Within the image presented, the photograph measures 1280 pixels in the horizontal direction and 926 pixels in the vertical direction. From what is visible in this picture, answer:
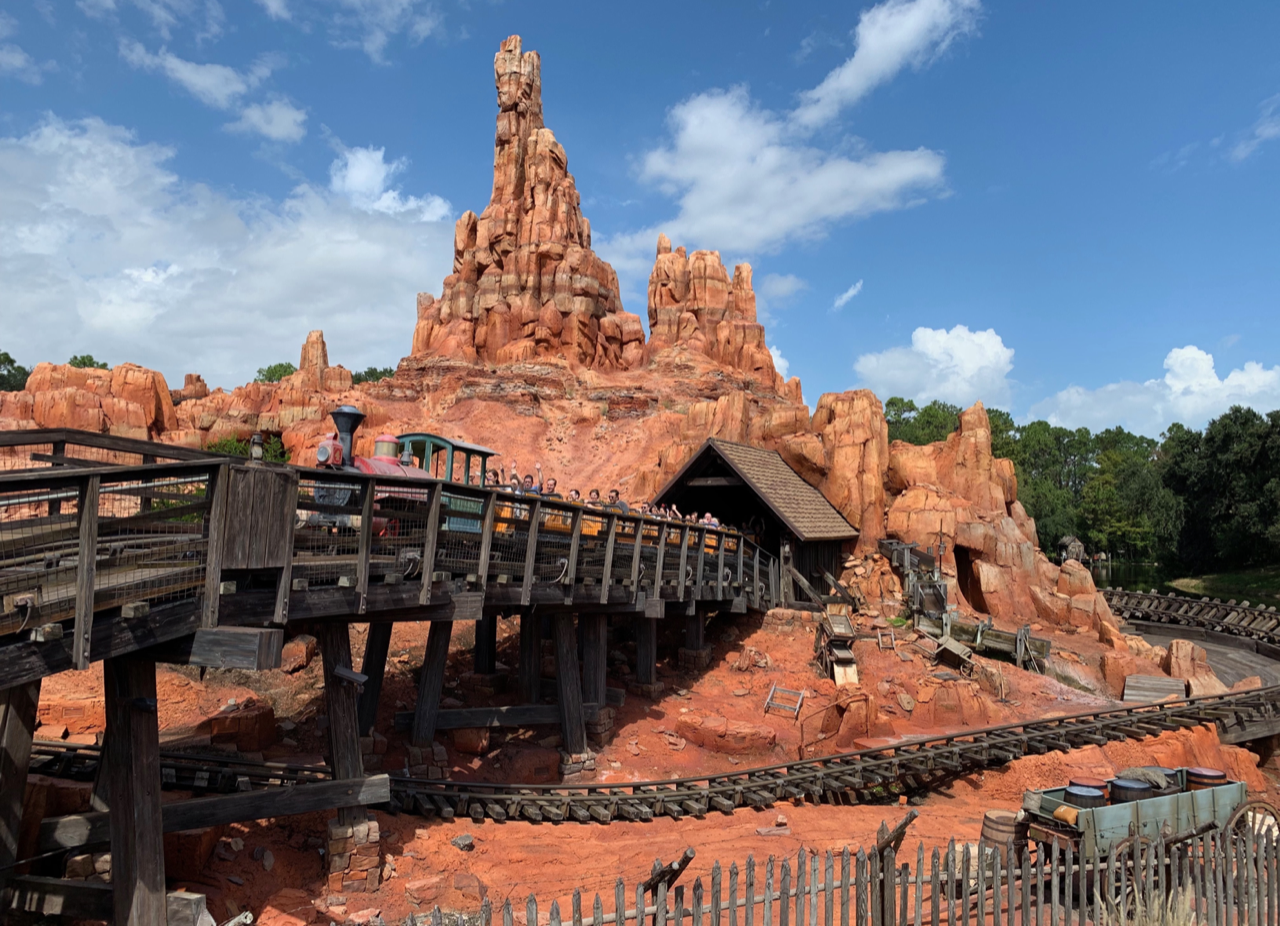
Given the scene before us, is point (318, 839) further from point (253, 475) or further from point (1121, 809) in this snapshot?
point (1121, 809)

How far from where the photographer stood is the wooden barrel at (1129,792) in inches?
357

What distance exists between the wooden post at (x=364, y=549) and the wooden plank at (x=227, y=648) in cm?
165

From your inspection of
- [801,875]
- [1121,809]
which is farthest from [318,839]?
[1121,809]

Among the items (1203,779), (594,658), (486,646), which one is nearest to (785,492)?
(594,658)

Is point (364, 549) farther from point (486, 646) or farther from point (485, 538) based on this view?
point (486, 646)

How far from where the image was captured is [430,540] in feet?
31.6

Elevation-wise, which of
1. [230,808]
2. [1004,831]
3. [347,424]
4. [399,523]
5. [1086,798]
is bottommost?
[1004,831]

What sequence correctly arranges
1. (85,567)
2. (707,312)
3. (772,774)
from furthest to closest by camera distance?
(707,312), (772,774), (85,567)

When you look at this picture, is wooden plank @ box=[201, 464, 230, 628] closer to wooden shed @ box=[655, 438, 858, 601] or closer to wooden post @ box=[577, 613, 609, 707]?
wooden post @ box=[577, 613, 609, 707]

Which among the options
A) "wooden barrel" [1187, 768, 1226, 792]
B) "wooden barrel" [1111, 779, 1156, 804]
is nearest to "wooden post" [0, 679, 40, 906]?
"wooden barrel" [1111, 779, 1156, 804]

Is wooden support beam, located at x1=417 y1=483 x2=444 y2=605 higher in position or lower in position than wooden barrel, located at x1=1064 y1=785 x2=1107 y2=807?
higher

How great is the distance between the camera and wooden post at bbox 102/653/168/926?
695cm

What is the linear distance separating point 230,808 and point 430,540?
11.5ft

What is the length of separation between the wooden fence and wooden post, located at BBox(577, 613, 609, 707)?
7.21m
